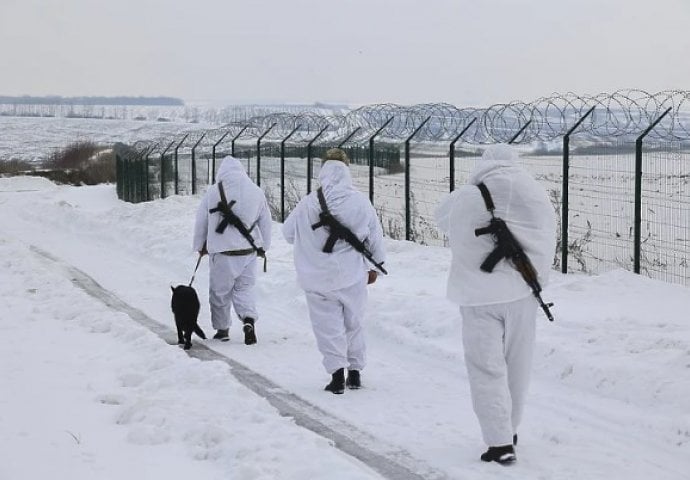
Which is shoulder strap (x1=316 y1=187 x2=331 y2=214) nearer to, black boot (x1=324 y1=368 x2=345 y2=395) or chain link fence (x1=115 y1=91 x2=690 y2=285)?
black boot (x1=324 y1=368 x2=345 y2=395)

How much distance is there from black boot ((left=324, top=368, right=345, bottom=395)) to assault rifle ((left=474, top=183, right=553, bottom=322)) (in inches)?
93.8

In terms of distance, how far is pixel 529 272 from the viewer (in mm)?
6449

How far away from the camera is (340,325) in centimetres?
866

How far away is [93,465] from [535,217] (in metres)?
2.99

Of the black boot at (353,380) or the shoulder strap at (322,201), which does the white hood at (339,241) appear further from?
the black boot at (353,380)

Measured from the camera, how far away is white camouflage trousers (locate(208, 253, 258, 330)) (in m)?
11.2

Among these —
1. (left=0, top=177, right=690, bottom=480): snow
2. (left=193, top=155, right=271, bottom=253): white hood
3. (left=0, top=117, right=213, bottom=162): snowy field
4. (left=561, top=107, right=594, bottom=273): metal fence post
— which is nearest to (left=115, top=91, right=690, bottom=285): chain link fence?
(left=561, top=107, right=594, bottom=273): metal fence post

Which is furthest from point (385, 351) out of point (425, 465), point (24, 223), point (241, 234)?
point (24, 223)

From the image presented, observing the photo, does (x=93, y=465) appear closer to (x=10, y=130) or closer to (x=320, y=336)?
(x=320, y=336)

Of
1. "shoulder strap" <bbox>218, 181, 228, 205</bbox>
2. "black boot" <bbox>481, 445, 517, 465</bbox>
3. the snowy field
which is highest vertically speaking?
the snowy field

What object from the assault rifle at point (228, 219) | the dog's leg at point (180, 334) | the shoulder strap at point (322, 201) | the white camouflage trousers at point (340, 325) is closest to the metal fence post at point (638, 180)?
the assault rifle at point (228, 219)

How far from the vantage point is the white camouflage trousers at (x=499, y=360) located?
6.32m

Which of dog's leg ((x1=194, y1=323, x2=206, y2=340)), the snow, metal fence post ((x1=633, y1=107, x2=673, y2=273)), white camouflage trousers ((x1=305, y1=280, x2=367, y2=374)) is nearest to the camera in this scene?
the snow

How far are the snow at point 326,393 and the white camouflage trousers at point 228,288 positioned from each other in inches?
15.2
